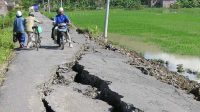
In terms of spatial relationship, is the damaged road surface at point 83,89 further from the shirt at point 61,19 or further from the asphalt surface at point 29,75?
the shirt at point 61,19

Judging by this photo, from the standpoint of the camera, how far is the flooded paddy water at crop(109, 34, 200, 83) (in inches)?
598

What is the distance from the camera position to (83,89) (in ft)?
31.6

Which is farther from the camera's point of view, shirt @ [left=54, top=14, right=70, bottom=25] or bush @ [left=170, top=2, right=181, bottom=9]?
bush @ [left=170, top=2, right=181, bottom=9]

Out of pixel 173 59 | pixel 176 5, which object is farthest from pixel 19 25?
pixel 176 5

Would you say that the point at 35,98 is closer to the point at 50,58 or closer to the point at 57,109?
the point at 57,109

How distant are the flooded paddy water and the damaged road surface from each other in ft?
9.44

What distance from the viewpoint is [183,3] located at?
87000mm

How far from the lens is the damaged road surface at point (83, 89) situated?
26.3ft

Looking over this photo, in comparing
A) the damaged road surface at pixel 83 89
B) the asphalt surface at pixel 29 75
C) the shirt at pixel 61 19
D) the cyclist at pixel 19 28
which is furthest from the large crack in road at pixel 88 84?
the cyclist at pixel 19 28

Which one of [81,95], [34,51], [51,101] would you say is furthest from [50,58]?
[51,101]

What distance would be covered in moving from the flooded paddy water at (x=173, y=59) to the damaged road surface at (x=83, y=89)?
9.44 feet

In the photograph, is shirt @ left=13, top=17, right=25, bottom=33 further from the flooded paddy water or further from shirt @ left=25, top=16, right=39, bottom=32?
the flooded paddy water

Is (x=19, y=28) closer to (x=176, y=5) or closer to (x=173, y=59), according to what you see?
(x=173, y=59)

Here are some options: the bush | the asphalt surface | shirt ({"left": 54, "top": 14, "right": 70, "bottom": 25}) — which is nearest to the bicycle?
the asphalt surface
